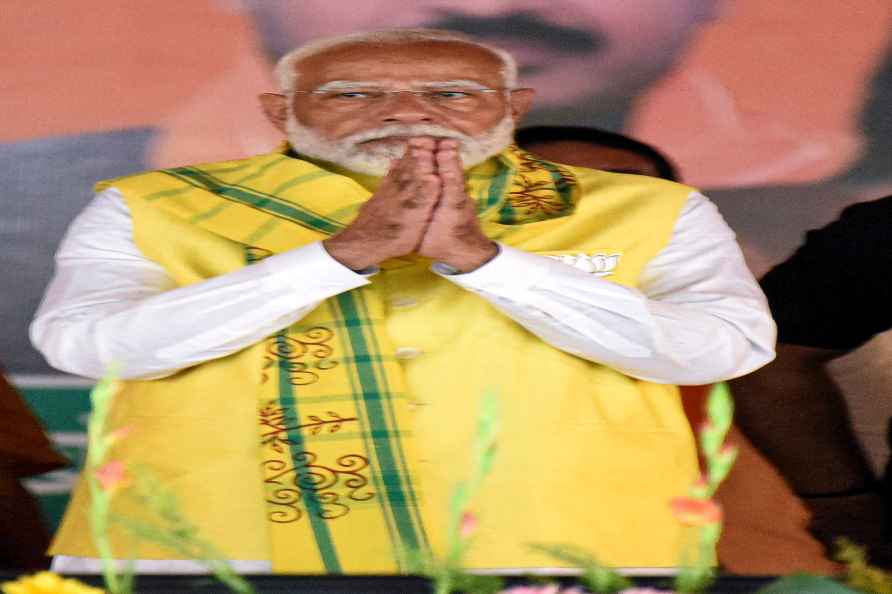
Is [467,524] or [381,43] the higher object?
[467,524]

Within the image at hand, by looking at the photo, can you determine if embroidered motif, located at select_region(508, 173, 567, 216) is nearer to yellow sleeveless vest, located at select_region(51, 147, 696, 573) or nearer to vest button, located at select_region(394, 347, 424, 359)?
yellow sleeveless vest, located at select_region(51, 147, 696, 573)

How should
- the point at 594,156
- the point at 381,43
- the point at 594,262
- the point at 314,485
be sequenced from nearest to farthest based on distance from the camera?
the point at 314,485
the point at 594,262
the point at 381,43
the point at 594,156

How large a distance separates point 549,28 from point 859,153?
2.37ft

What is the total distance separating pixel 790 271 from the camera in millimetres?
2984

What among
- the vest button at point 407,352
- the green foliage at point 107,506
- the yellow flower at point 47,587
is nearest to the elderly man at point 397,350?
the vest button at point 407,352

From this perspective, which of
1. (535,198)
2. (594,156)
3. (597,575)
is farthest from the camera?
(594,156)

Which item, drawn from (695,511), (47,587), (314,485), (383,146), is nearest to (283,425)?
(314,485)

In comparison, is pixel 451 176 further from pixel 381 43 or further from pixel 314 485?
pixel 381 43

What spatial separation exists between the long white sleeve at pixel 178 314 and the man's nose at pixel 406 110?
0.51 metres

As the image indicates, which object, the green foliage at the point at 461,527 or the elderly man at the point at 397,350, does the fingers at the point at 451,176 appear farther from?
the green foliage at the point at 461,527

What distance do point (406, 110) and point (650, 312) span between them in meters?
0.68

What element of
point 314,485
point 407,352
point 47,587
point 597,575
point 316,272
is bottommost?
point 314,485

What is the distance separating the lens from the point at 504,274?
2.07 meters

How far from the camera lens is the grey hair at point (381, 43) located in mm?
2744
